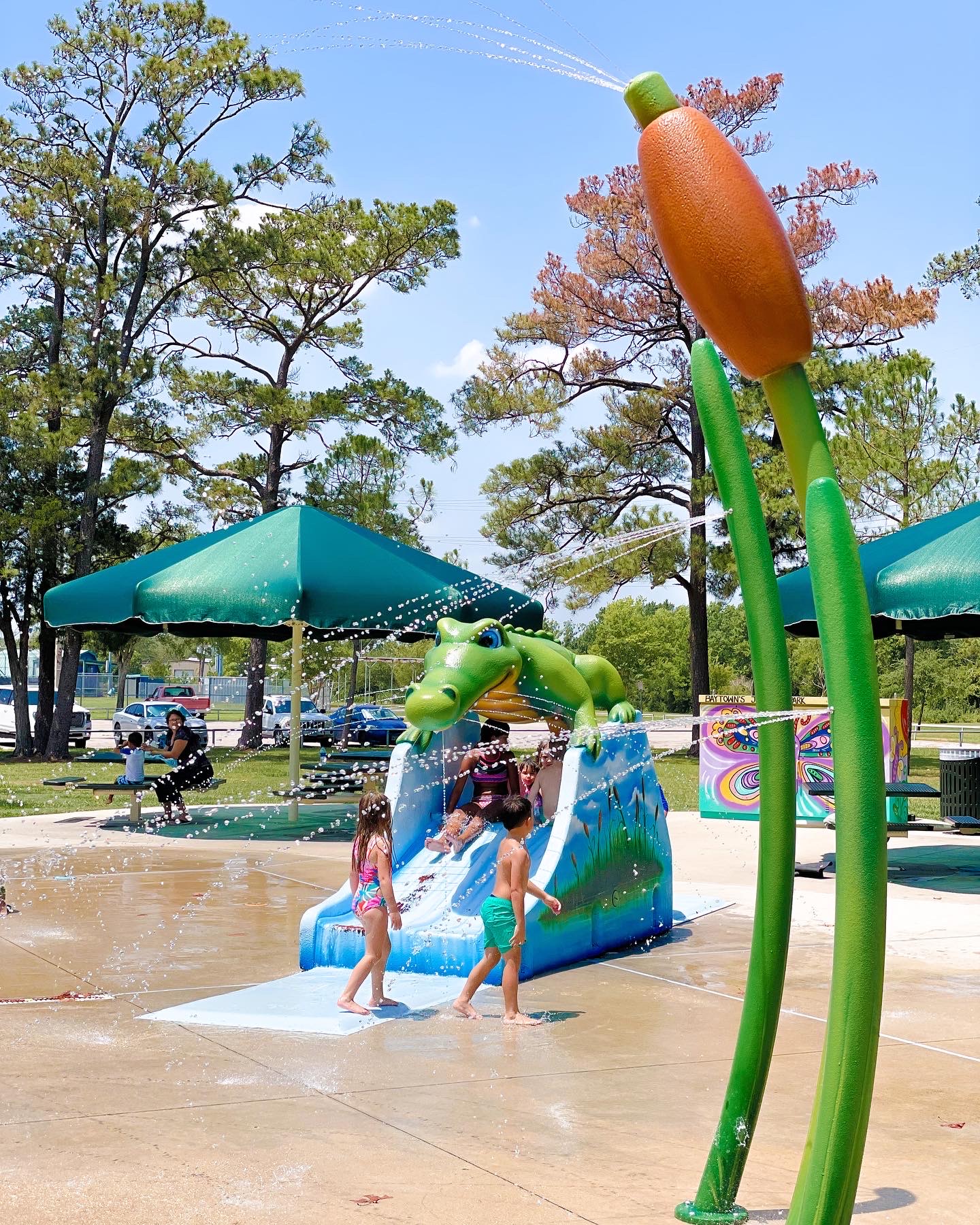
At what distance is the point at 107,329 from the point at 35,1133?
28436 millimetres

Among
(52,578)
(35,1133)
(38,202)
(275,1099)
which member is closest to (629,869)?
(275,1099)

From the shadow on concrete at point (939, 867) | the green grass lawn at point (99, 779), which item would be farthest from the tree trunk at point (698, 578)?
the shadow on concrete at point (939, 867)

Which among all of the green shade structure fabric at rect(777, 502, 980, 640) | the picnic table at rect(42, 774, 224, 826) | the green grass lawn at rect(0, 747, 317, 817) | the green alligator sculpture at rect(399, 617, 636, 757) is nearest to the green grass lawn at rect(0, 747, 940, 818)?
the green grass lawn at rect(0, 747, 317, 817)

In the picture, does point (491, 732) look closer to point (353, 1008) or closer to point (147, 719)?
point (353, 1008)

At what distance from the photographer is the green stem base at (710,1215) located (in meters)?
4.03

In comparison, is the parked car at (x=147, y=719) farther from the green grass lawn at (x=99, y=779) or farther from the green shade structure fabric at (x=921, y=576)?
the green shade structure fabric at (x=921, y=576)

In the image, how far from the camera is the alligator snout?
874cm

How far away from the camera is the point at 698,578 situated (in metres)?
30.3

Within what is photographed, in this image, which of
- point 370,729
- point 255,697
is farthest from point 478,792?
point 370,729

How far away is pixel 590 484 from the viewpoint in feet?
101

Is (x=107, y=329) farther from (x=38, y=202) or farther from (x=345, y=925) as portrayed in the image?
(x=345, y=925)

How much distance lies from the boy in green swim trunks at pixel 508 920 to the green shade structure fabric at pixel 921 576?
3.75 m

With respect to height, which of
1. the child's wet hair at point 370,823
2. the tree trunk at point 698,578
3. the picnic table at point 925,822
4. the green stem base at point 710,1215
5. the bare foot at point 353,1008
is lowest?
the green stem base at point 710,1215

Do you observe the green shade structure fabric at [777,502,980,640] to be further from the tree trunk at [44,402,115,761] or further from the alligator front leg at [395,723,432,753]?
the tree trunk at [44,402,115,761]
